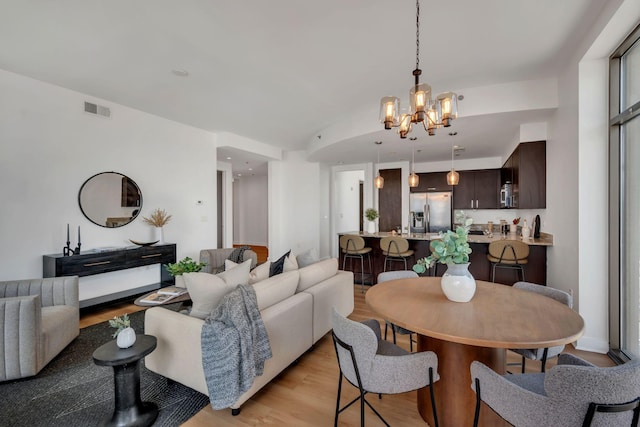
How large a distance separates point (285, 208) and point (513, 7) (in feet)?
19.0

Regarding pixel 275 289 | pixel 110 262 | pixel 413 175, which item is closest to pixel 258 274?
pixel 275 289

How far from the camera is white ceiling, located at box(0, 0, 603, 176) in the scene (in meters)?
2.34

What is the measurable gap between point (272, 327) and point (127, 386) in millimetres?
971

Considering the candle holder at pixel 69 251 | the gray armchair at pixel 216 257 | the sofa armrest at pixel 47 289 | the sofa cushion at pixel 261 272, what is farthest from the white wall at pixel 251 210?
the sofa cushion at pixel 261 272

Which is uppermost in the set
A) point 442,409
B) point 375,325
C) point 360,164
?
point 360,164

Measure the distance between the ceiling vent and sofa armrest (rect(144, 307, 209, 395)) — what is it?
134 inches

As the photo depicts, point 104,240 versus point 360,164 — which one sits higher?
point 360,164

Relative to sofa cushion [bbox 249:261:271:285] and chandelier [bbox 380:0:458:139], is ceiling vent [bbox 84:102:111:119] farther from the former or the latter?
chandelier [bbox 380:0:458:139]

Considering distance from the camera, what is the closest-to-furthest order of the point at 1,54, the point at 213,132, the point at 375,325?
the point at 375,325 < the point at 1,54 < the point at 213,132

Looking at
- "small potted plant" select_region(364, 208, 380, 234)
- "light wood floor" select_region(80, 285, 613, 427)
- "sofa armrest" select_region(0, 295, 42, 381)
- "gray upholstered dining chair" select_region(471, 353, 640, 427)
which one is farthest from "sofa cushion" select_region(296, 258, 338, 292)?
"small potted plant" select_region(364, 208, 380, 234)

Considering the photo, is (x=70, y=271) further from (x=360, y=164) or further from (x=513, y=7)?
(x=360, y=164)

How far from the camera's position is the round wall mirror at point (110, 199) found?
13.3ft

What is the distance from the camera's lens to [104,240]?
4219 millimetres

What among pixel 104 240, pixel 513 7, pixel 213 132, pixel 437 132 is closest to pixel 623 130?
pixel 513 7
